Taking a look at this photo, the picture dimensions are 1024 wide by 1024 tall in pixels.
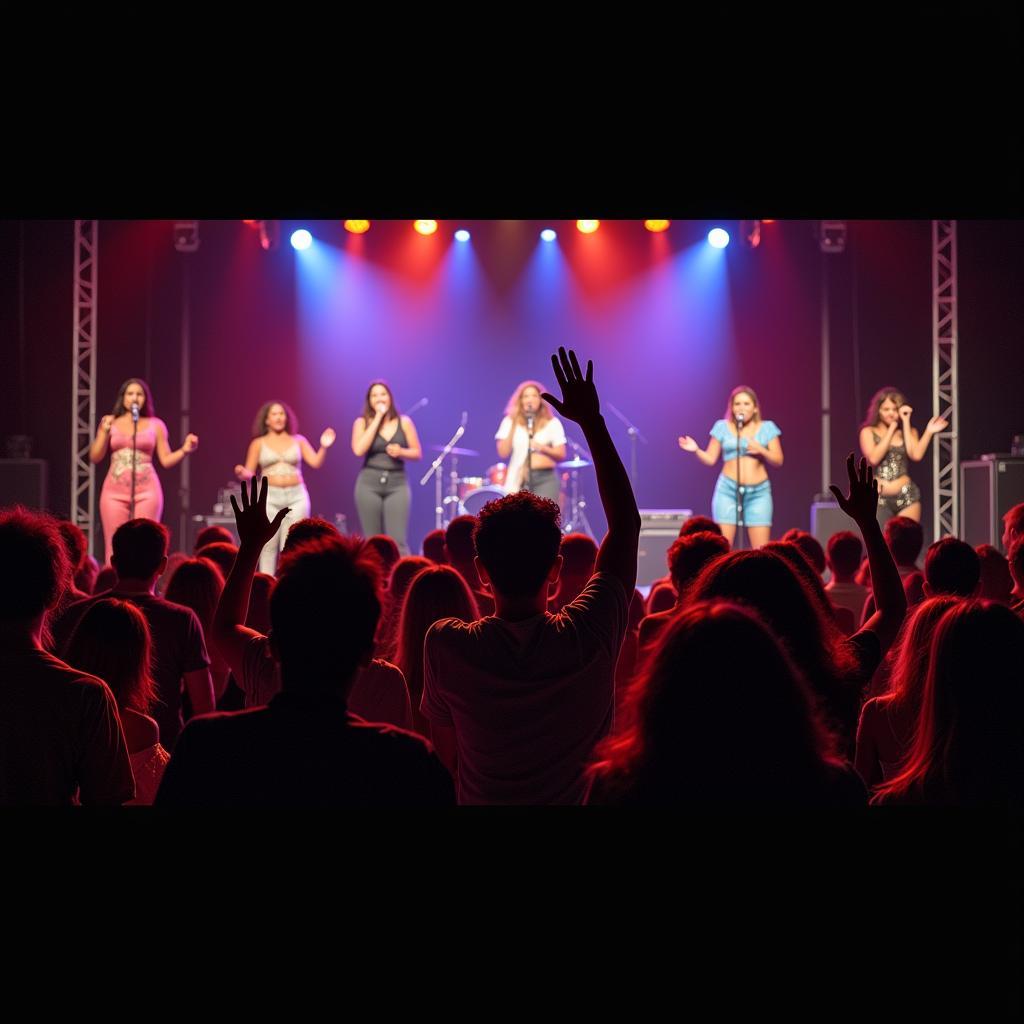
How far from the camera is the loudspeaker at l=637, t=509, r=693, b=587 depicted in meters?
9.91

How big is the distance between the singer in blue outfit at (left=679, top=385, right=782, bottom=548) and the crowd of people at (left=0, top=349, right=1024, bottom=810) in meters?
5.96

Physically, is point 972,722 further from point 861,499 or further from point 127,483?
point 127,483

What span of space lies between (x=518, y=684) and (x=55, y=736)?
804mm

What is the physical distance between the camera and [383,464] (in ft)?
30.7

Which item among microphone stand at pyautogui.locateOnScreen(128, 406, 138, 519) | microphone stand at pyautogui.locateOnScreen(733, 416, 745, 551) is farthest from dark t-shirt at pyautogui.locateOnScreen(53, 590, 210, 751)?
microphone stand at pyautogui.locateOnScreen(733, 416, 745, 551)

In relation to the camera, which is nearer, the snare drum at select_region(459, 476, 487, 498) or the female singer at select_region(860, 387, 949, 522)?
the female singer at select_region(860, 387, 949, 522)

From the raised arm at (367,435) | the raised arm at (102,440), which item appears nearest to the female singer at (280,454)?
the raised arm at (367,435)

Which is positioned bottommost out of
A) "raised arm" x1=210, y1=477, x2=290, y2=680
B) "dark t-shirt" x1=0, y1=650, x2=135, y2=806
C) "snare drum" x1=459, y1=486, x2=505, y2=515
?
"dark t-shirt" x1=0, y1=650, x2=135, y2=806

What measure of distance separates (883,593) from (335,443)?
9928 millimetres

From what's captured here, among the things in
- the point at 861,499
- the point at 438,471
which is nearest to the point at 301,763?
the point at 861,499

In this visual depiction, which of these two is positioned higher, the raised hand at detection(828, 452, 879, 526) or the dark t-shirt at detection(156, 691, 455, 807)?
the raised hand at detection(828, 452, 879, 526)

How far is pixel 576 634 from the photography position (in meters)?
2.05

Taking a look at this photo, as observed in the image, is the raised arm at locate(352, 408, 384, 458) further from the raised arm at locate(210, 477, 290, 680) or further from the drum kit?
the raised arm at locate(210, 477, 290, 680)
